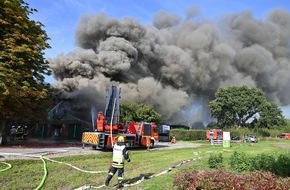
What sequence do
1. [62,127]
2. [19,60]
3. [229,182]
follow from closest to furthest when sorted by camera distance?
1. [229,182]
2. [19,60]
3. [62,127]

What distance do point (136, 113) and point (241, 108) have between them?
109ft

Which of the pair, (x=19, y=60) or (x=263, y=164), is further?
(x=19, y=60)

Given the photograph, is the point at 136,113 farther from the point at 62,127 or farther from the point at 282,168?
the point at 282,168

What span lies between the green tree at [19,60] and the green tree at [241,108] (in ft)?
174

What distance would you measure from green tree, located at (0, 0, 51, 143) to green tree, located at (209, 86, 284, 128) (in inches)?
2082

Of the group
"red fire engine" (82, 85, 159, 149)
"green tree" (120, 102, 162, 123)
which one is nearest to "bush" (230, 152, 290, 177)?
"red fire engine" (82, 85, 159, 149)

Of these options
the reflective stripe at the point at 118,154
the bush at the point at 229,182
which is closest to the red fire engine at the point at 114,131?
the reflective stripe at the point at 118,154

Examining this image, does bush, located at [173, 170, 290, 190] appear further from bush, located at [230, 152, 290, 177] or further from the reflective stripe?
bush, located at [230, 152, 290, 177]

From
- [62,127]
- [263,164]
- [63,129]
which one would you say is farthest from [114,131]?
[62,127]

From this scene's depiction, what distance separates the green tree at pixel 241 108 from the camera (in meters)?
71.7

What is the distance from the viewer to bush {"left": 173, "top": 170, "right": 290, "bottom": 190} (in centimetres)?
615

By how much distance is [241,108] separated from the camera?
2822 inches

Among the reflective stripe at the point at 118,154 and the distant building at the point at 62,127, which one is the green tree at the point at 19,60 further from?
the distant building at the point at 62,127

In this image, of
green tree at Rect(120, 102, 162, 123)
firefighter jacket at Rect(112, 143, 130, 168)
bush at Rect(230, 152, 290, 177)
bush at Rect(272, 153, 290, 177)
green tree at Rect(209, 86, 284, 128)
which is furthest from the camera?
green tree at Rect(209, 86, 284, 128)
